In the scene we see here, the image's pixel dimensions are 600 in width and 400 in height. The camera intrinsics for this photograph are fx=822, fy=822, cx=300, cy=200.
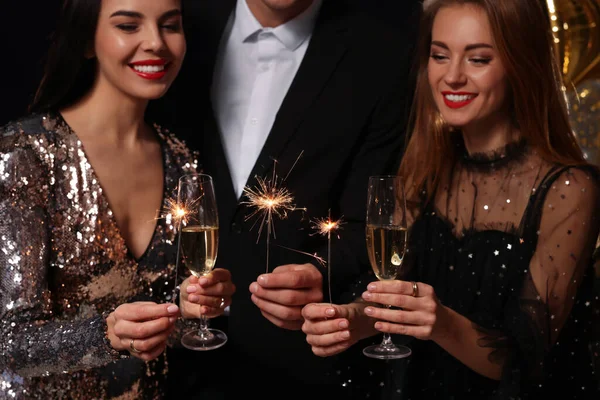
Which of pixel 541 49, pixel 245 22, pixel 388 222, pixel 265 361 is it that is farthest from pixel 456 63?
pixel 265 361

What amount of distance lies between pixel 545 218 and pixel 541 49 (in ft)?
1.78

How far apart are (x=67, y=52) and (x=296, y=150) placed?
0.87 meters

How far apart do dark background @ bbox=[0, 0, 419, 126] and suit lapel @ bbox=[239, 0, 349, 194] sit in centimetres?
120

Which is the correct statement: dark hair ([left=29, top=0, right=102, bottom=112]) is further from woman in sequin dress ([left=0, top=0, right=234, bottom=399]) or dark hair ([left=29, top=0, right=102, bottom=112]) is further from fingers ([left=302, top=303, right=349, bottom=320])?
fingers ([left=302, top=303, right=349, bottom=320])

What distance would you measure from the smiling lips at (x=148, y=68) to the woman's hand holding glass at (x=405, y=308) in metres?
1.02

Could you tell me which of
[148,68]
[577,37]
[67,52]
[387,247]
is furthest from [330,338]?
[577,37]

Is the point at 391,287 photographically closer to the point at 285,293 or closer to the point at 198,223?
the point at 285,293

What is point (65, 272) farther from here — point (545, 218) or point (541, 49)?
point (541, 49)

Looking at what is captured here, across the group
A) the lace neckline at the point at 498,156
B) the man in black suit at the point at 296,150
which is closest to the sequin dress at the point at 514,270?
the lace neckline at the point at 498,156

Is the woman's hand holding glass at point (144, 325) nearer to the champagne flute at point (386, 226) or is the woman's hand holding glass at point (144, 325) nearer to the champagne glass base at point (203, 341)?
the champagne glass base at point (203, 341)

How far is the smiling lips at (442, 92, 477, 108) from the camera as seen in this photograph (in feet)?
8.33

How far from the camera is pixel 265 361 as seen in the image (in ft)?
10.00

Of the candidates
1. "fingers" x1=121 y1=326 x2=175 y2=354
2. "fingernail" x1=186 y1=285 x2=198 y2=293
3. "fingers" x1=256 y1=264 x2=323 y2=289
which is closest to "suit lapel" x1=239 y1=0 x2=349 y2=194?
"fingers" x1=256 y1=264 x2=323 y2=289

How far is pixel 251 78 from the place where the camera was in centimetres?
322
